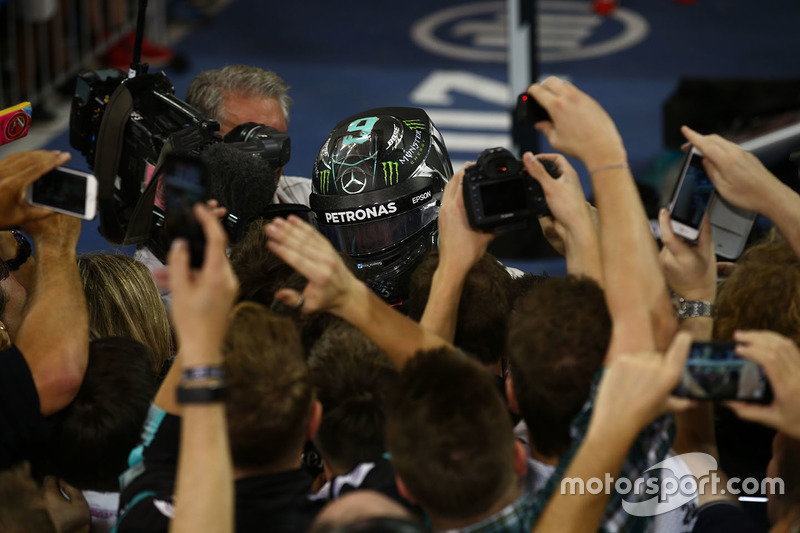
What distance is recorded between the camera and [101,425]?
238 centimetres

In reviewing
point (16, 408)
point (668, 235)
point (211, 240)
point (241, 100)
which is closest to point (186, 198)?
point (211, 240)

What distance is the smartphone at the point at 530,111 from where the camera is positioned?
7.41 feet

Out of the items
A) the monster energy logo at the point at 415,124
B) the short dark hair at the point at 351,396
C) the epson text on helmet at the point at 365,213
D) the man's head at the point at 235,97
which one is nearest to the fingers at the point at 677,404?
the short dark hair at the point at 351,396

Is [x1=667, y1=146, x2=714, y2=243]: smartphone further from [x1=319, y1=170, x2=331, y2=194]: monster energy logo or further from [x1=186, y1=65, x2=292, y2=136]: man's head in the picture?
[x1=186, y1=65, x2=292, y2=136]: man's head

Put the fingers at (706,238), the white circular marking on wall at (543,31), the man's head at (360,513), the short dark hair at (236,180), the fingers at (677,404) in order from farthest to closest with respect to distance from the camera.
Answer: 1. the white circular marking on wall at (543,31)
2. the short dark hair at (236,180)
3. the fingers at (706,238)
4. the fingers at (677,404)
5. the man's head at (360,513)

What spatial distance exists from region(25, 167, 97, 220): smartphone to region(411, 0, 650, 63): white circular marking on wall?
7.53 m

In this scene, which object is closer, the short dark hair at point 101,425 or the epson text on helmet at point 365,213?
the short dark hair at point 101,425

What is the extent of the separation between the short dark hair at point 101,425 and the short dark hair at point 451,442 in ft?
2.55

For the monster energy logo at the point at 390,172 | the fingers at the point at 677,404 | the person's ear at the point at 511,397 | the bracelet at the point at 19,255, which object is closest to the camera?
the fingers at the point at 677,404

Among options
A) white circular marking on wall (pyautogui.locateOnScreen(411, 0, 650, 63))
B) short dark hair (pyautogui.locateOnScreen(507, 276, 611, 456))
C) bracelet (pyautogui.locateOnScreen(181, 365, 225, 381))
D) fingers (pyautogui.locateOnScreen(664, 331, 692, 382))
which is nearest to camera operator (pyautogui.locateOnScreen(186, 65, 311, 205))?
short dark hair (pyautogui.locateOnScreen(507, 276, 611, 456))

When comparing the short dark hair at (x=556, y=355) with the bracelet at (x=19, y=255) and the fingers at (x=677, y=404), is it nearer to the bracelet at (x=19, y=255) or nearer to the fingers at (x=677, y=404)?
the fingers at (x=677, y=404)

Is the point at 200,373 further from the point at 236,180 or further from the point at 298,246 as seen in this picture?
the point at 236,180

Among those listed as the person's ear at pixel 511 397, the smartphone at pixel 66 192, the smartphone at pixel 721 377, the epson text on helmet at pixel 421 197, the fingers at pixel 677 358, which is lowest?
the person's ear at pixel 511 397

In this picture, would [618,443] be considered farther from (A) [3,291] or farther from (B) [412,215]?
(A) [3,291]
